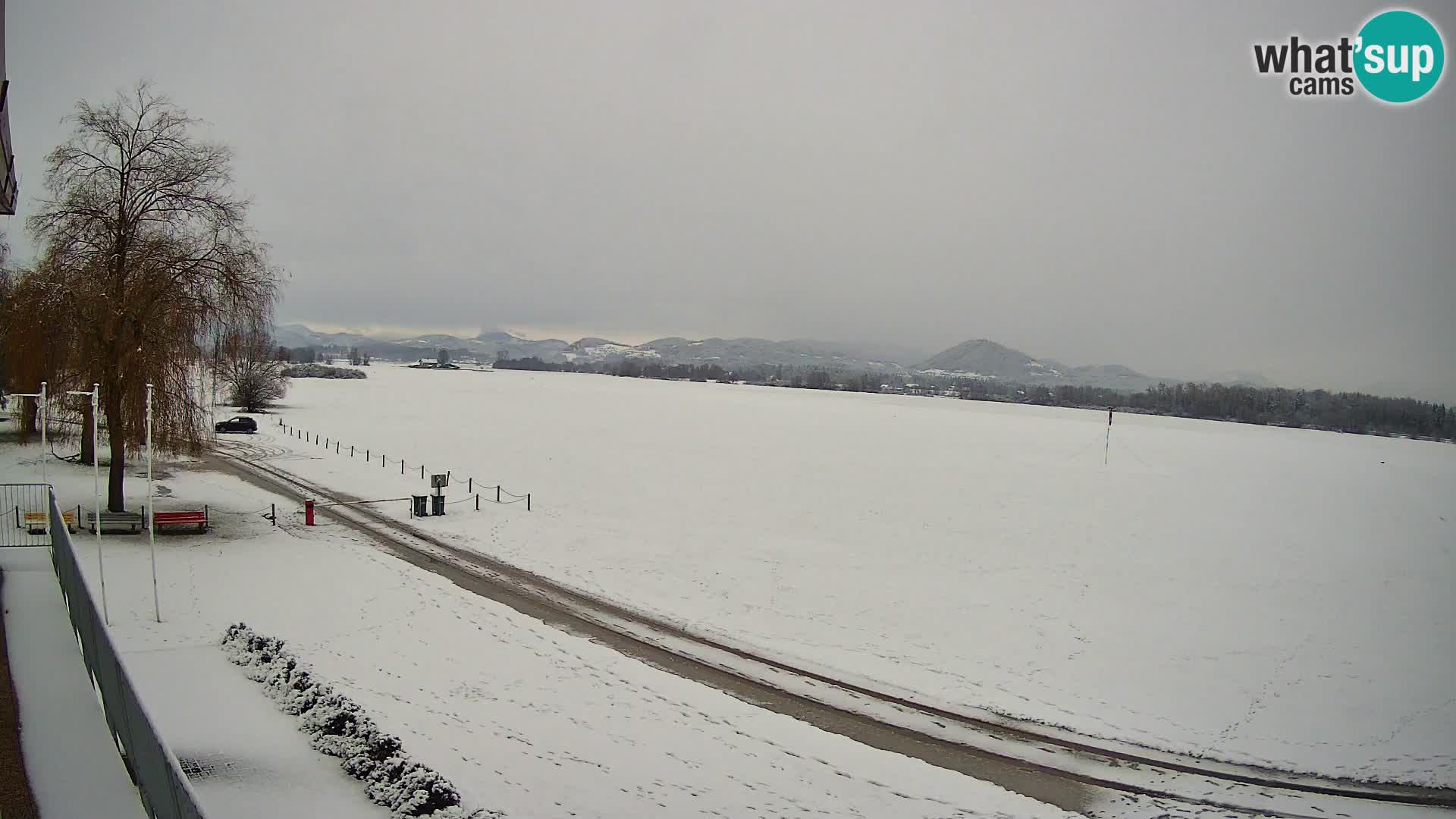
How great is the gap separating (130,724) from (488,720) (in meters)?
4.95

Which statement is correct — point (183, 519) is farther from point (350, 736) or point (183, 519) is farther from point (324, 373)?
point (324, 373)

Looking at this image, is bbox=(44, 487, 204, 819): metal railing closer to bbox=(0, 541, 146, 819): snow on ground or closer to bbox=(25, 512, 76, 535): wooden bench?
bbox=(0, 541, 146, 819): snow on ground

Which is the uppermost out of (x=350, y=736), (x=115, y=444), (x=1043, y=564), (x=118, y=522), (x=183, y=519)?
(x=115, y=444)

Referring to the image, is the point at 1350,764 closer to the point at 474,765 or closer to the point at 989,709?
the point at 989,709

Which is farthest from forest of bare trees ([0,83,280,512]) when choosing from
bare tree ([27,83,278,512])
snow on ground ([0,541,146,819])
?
snow on ground ([0,541,146,819])

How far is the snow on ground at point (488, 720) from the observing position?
970 cm

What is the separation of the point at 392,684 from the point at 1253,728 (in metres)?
15.4

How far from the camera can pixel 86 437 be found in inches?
1175

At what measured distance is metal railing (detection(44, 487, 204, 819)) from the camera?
5707 millimetres

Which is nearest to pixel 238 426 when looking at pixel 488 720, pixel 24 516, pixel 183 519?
pixel 183 519

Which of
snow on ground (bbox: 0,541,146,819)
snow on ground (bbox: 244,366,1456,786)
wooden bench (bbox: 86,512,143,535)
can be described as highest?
snow on ground (bbox: 0,541,146,819)

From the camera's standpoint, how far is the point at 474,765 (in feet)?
33.5

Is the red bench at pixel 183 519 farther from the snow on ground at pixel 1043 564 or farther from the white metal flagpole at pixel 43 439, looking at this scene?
the snow on ground at pixel 1043 564

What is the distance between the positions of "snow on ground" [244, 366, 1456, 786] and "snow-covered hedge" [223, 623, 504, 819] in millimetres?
7752
